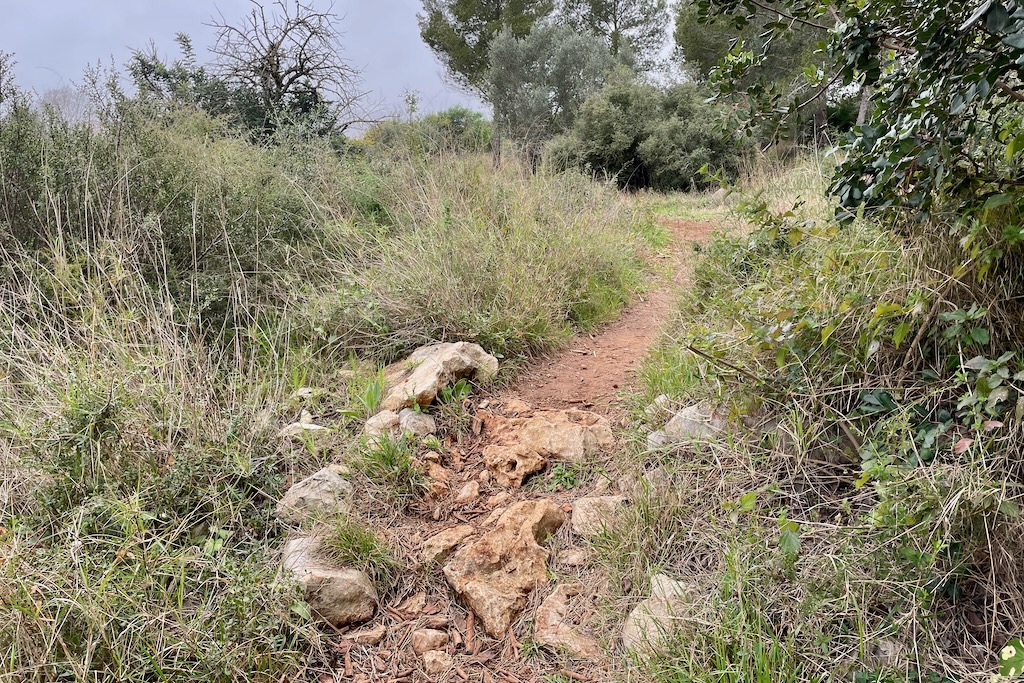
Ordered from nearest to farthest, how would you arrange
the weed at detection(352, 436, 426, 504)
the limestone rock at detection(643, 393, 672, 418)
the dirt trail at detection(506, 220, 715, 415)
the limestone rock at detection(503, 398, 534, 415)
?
1. the weed at detection(352, 436, 426, 504)
2. the limestone rock at detection(643, 393, 672, 418)
3. the limestone rock at detection(503, 398, 534, 415)
4. the dirt trail at detection(506, 220, 715, 415)

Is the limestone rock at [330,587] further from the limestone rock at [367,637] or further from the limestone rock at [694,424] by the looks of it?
the limestone rock at [694,424]

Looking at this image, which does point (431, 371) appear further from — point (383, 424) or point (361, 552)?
point (361, 552)

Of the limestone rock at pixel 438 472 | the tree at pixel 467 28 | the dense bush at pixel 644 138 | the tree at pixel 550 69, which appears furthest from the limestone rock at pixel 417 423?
the tree at pixel 467 28

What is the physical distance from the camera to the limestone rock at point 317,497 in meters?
2.24

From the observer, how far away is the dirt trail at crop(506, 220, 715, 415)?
3314mm

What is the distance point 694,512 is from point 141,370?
2349 millimetres

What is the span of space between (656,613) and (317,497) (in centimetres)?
136

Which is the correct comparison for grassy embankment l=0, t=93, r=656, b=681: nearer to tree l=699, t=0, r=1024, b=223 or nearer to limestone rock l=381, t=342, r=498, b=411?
limestone rock l=381, t=342, r=498, b=411

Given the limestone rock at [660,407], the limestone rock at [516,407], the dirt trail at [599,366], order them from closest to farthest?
the limestone rock at [660,407]
the limestone rock at [516,407]
the dirt trail at [599,366]

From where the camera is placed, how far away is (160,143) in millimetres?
4375

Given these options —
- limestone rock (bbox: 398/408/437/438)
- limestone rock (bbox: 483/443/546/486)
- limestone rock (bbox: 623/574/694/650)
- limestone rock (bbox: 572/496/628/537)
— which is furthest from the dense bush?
limestone rock (bbox: 623/574/694/650)

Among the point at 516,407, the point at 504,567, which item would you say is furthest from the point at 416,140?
the point at 504,567

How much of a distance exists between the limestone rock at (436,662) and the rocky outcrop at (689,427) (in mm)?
1053

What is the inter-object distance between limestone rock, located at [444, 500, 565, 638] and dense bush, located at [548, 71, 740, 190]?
9531 mm
